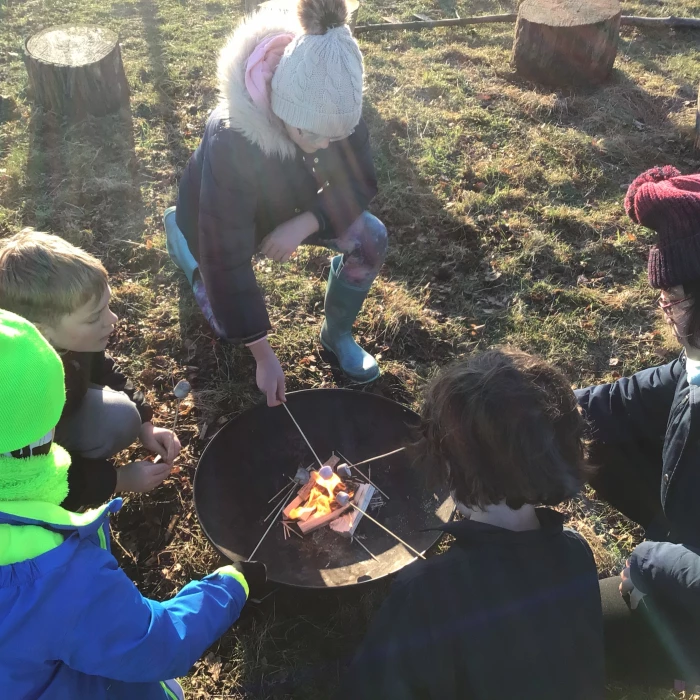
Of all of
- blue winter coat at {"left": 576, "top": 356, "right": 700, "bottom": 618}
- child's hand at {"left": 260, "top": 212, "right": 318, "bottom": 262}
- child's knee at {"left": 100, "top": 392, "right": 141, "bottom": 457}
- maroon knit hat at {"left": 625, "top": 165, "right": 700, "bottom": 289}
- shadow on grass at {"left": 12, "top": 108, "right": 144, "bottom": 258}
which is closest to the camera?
maroon knit hat at {"left": 625, "top": 165, "right": 700, "bottom": 289}

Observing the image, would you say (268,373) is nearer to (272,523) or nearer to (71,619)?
(272,523)

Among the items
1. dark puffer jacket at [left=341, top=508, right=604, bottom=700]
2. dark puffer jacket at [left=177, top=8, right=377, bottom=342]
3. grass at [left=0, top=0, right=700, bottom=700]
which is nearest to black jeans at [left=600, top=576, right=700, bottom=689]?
grass at [left=0, top=0, right=700, bottom=700]

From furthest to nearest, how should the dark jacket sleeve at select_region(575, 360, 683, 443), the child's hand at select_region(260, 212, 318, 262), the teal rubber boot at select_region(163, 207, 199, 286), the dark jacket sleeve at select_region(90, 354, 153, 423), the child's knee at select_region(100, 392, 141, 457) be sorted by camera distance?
the teal rubber boot at select_region(163, 207, 199, 286) < the child's hand at select_region(260, 212, 318, 262) < the dark jacket sleeve at select_region(90, 354, 153, 423) < the child's knee at select_region(100, 392, 141, 457) < the dark jacket sleeve at select_region(575, 360, 683, 443)

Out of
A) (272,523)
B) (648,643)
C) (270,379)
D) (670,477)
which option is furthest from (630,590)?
(270,379)

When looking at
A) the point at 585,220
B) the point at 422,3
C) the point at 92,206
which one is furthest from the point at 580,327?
the point at 422,3

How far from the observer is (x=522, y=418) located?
158cm

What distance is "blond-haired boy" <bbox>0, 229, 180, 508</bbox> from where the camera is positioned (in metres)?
2.07

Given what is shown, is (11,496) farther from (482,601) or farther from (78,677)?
(482,601)

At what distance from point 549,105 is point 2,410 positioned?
19.4ft

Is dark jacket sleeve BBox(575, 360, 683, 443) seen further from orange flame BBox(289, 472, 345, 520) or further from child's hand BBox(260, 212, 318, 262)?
child's hand BBox(260, 212, 318, 262)

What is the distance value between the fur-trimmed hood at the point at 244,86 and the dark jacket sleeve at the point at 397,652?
180 centimetres

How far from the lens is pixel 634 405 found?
2.47m

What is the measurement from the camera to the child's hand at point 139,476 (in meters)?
2.60

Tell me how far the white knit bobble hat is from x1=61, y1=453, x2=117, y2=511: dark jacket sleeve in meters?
1.56
